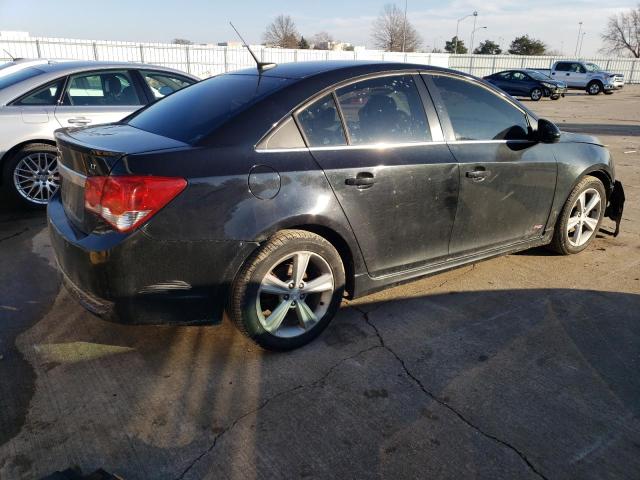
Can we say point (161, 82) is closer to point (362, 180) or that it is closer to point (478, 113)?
point (478, 113)

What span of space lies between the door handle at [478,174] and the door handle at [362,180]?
0.82 metres

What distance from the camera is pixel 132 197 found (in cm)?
253

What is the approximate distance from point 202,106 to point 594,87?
35.0 meters

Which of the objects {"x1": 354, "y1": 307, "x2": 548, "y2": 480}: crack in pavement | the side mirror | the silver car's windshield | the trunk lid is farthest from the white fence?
{"x1": 354, "y1": 307, "x2": 548, "y2": 480}: crack in pavement

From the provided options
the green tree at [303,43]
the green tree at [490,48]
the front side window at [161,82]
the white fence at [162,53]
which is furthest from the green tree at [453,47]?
the front side window at [161,82]

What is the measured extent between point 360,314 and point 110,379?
165cm

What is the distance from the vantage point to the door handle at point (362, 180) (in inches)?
121

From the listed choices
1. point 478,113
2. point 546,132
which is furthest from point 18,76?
point 546,132

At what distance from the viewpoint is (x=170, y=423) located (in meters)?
2.51

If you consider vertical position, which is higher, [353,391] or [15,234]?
[353,391]

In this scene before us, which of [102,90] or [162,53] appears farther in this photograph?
[162,53]

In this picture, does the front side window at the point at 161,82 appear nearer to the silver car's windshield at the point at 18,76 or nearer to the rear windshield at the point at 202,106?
the silver car's windshield at the point at 18,76

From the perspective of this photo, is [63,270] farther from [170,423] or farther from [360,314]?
[360,314]

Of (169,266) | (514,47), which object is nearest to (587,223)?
(169,266)
